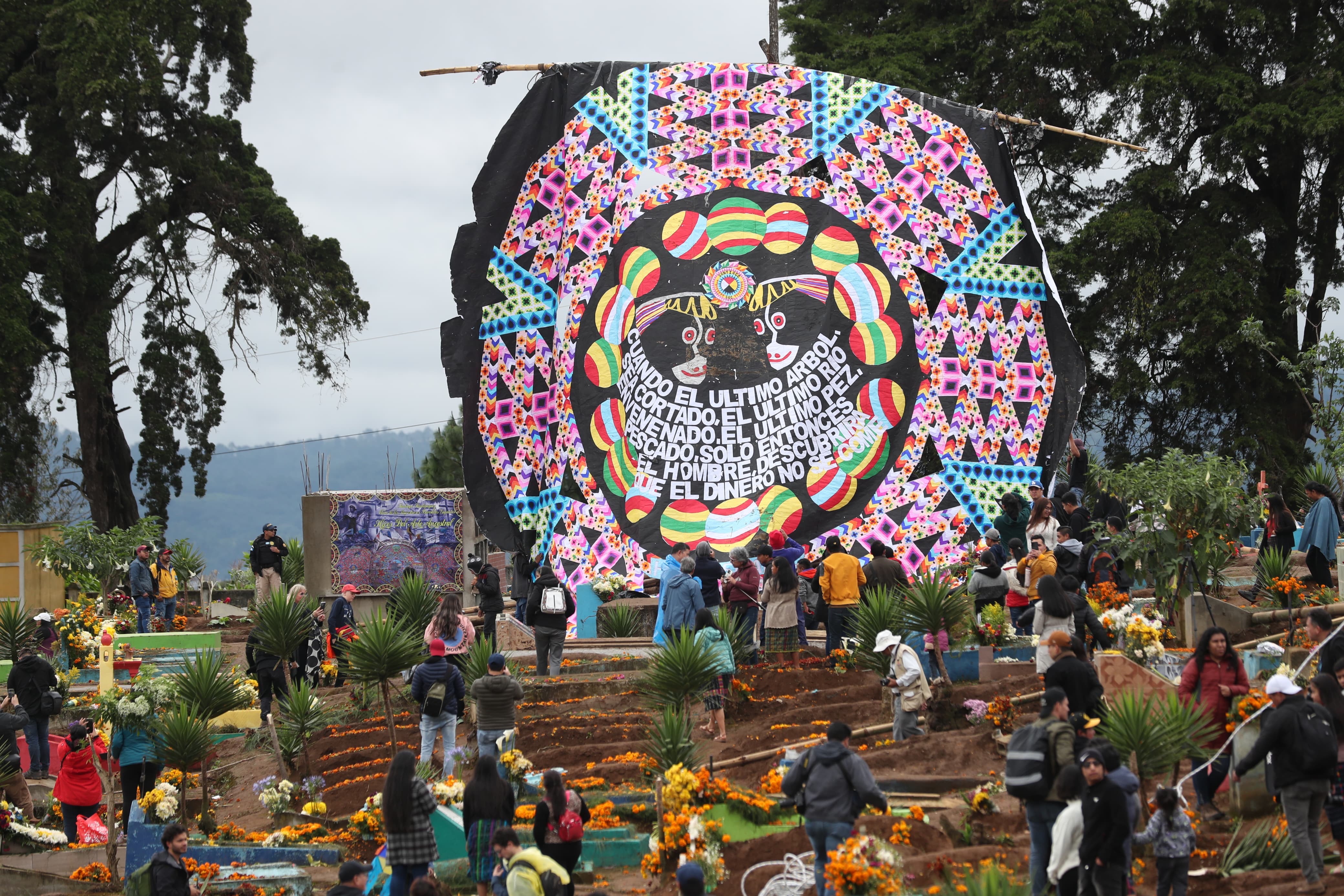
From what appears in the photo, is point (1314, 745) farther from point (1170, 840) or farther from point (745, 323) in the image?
point (745, 323)

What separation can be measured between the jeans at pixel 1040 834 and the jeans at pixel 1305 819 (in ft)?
4.98

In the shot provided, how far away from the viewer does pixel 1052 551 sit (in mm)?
15727

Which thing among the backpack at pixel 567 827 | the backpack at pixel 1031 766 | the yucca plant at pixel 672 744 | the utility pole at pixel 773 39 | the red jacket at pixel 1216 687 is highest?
the utility pole at pixel 773 39

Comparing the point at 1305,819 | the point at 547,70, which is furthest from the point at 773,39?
the point at 1305,819

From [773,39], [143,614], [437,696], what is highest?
[773,39]

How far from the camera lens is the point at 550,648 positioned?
17531 millimetres

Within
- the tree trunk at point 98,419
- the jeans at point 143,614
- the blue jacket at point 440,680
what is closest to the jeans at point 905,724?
the blue jacket at point 440,680

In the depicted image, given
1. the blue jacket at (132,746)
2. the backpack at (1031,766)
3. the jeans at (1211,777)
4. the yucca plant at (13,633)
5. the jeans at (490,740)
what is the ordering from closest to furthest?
1. the backpack at (1031,766)
2. the jeans at (1211,777)
3. the jeans at (490,740)
4. the blue jacket at (132,746)
5. the yucca plant at (13,633)

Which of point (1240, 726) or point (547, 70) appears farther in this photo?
point (547, 70)

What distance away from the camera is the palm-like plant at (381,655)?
1495cm

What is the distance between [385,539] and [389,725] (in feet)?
30.3

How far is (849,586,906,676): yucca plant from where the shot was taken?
14.7 m

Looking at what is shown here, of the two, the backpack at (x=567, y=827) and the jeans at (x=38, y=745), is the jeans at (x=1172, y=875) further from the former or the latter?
the jeans at (x=38, y=745)

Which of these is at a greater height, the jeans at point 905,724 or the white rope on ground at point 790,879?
the jeans at point 905,724
